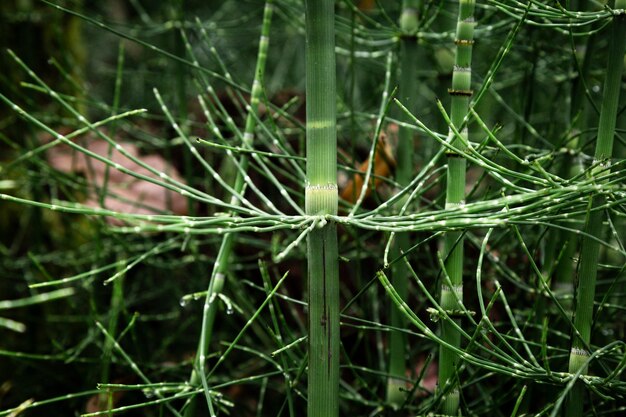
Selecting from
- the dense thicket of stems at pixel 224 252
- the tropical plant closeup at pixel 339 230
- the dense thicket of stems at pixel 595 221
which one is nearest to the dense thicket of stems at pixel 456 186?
the tropical plant closeup at pixel 339 230

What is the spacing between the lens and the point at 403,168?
98 cm

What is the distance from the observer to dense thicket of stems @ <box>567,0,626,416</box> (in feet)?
2.26

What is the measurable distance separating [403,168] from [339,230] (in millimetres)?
445

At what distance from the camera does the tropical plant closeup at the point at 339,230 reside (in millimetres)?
685

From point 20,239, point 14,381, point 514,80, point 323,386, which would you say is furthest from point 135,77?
point 323,386

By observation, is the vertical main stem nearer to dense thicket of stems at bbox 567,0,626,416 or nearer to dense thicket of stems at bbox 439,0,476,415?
dense thicket of stems at bbox 439,0,476,415

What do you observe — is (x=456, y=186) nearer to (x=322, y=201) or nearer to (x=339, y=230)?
(x=322, y=201)

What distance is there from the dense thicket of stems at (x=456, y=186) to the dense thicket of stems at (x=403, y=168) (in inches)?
5.2

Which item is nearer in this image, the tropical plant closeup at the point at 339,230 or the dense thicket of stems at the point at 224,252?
the tropical plant closeup at the point at 339,230

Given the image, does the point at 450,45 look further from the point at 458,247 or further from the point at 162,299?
the point at 162,299

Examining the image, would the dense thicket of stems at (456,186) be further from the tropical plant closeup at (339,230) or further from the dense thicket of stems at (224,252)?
the dense thicket of stems at (224,252)

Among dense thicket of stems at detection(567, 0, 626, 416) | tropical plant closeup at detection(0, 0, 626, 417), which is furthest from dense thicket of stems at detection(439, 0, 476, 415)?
dense thicket of stems at detection(567, 0, 626, 416)

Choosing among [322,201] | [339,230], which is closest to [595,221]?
[322,201]

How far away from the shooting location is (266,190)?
1520 mm
